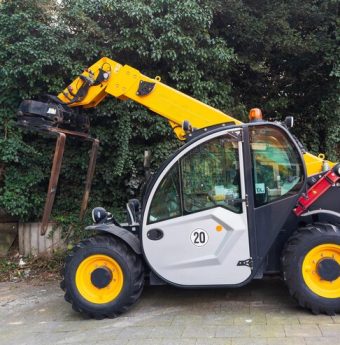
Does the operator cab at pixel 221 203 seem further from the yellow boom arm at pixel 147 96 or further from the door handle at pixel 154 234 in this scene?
the yellow boom arm at pixel 147 96

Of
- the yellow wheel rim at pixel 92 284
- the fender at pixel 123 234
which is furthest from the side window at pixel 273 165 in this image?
the yellow wheel rim at pixel 92 284

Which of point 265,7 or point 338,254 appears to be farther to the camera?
point 265,7

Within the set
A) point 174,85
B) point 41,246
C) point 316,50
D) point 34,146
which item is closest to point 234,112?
point 174,85

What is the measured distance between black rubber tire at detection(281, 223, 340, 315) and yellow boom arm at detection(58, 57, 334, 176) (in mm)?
808

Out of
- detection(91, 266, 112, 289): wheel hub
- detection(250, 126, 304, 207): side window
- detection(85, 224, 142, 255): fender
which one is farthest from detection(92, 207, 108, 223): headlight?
detection(250, 126, 304, 207): side window

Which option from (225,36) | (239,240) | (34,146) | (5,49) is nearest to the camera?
(239,240)

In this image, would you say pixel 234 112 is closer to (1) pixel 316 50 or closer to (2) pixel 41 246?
(1) pixel 316 50

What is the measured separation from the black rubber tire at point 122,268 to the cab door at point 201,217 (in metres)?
0.23

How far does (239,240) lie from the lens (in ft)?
16.3

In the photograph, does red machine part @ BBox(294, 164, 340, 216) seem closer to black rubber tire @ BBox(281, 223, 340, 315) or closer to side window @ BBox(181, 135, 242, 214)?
black rubber tire @ BBox(281, 223, 340, 315)

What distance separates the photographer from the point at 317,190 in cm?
518

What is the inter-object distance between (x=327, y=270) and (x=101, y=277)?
7.99 ft

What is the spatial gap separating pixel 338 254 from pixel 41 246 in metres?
4.81

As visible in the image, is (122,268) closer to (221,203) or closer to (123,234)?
(123,234)
